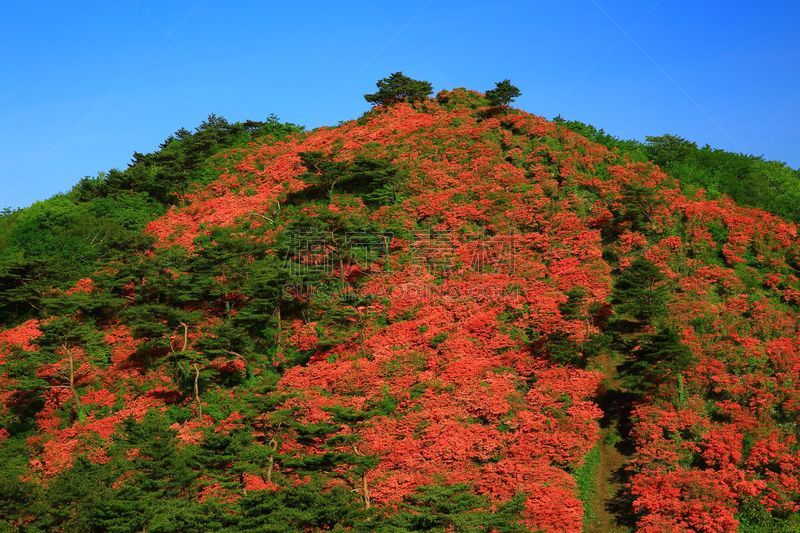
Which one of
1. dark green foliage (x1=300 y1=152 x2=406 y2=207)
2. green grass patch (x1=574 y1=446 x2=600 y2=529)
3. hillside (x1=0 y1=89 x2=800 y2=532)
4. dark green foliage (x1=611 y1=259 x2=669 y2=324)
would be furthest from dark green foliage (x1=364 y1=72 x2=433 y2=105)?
green grass patch (x1=574 y1=446 x2=600 y2=529)

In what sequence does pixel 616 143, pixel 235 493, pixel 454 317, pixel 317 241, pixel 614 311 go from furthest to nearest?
1. pixel 616 143
2. pixel 317 241
3. pixel 454 317
4. pixel 614 311
5. pixel 235 493

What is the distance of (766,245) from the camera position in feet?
128

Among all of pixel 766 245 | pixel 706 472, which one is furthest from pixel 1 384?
pixel 766 245

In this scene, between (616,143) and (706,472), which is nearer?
(706,472)

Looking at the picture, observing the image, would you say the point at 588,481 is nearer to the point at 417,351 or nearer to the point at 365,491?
the point at 365,491

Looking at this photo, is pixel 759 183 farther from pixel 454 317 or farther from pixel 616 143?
pixel 454 317

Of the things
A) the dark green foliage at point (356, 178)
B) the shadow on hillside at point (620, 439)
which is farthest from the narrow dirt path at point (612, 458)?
the dark green foliage at point (356, 178)

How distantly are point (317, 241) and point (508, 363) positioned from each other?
51.9 feet

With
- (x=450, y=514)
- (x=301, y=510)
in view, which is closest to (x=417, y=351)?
(x=450, y=514)

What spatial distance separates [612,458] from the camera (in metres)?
29.0

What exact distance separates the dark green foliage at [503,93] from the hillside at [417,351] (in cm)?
273

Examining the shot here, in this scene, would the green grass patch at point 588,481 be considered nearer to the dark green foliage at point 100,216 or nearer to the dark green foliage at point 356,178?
the dark green foliage at point 356,178

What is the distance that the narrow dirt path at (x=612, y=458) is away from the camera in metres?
26.3

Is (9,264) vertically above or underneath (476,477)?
above
